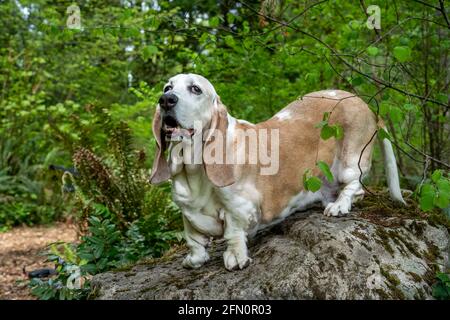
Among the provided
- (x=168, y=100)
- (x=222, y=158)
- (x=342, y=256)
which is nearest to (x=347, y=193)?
(x=342, y=256)

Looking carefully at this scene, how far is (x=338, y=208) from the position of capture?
369cm

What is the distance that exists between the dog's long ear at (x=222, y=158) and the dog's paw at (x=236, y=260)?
0.47 m

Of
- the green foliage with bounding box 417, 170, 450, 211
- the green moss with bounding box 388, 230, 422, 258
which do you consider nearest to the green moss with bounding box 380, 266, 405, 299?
the green moss with bounding box 388, 230, 422, 258

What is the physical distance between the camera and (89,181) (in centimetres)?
616

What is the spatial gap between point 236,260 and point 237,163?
0.61 metres

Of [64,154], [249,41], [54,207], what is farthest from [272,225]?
[64,154]

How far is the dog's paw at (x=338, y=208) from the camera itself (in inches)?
144

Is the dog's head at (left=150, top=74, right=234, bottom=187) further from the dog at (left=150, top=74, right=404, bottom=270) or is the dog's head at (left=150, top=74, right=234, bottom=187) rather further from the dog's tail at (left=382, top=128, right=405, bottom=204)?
the dog's tail at (left=382, top=128, right=405, bottom=204)

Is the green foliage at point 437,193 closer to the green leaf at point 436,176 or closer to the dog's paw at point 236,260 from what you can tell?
the green leaf at point 436,176

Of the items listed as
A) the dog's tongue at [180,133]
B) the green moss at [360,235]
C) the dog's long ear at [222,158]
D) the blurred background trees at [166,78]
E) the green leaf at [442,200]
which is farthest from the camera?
the blurred background trees at [166,78]

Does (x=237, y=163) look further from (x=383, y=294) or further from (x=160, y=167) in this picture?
(x=383, y=294)

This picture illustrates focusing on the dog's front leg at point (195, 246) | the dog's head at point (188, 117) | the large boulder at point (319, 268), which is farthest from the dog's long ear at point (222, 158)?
the large boulder at point (319, 268)

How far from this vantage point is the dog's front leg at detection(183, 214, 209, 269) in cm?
337
